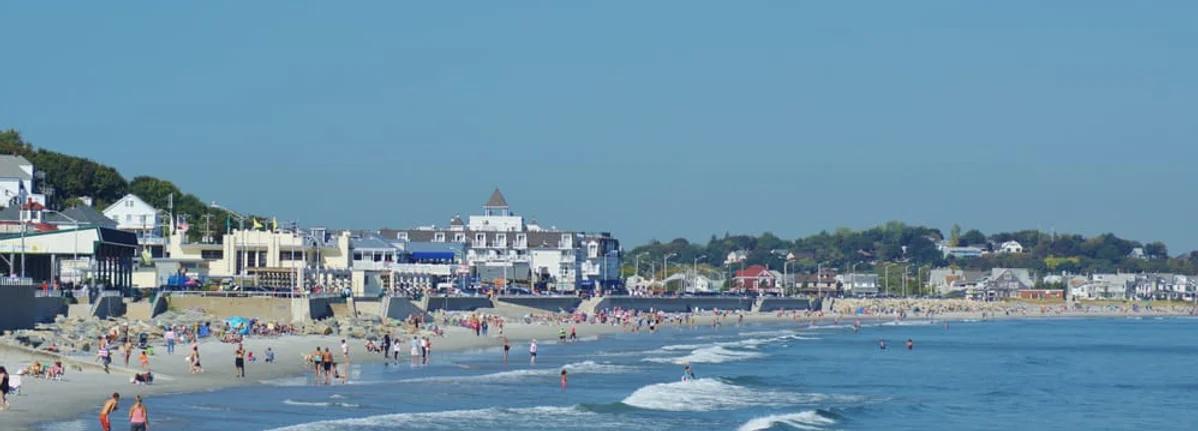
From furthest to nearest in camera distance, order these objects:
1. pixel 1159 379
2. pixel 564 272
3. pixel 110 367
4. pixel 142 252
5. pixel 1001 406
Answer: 1. pixel 564 272
2. pixel 142 252
3. pixel 1159 379
4. pixel 1001 406
5. pixel 110 367

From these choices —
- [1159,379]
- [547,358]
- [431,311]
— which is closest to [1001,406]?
[1159,379]

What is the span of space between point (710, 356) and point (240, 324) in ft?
61.3

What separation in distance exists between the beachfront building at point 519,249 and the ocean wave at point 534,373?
80.2m

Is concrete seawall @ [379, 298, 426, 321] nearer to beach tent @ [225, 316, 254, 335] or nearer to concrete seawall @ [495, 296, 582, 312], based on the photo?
beach tent @ [225, 316, 254, 335]

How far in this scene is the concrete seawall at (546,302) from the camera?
364 ft

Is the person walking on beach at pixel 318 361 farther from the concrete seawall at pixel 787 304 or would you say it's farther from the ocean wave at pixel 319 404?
the concrete seawall at pixel 787 304

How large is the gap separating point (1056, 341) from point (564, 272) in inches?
2434

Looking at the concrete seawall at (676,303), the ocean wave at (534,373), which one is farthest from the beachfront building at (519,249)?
the ocean wave at (534,373)

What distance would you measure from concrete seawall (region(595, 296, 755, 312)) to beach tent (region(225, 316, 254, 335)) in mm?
56598

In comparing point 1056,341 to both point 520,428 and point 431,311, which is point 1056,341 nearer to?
point 431,311

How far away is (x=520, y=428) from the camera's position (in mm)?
35406

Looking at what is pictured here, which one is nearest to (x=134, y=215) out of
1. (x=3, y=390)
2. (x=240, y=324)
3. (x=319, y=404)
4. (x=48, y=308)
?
(x=240, y=324)

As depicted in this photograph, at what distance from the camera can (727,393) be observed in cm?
4797

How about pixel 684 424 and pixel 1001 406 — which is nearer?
pixel 684 424
